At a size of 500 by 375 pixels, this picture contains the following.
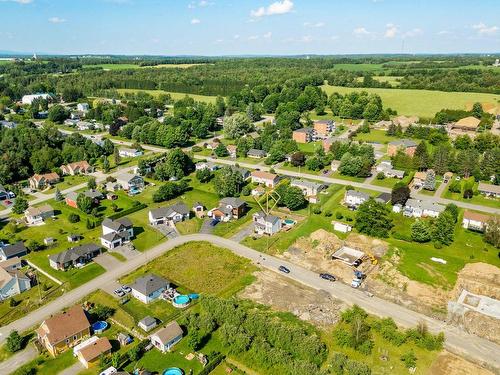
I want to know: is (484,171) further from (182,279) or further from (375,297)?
(182,279)

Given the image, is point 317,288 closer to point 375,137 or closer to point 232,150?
point 232,150

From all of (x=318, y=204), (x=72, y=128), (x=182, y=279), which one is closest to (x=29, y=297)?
(x=182, y=279)

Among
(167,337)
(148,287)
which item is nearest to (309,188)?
(148,287)

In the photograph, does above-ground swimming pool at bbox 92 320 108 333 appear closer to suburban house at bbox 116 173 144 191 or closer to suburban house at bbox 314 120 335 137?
suburban house at bbox 116 173 144 191

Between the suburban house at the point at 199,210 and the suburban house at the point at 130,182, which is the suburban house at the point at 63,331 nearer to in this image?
the suburban house at the point at 199,210

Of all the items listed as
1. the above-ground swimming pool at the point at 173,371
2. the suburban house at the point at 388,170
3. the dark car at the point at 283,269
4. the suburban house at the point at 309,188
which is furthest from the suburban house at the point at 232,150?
the above-ground swimming pool at the point at 173,371

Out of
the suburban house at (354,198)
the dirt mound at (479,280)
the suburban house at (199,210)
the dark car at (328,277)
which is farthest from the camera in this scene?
the suburban house at (354,198)
